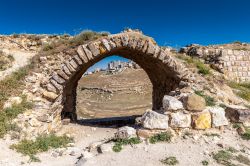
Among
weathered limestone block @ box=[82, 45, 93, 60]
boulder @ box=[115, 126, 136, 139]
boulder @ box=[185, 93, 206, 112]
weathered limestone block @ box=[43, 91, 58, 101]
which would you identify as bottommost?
boulder @ box=[115, 126, 136, 139]

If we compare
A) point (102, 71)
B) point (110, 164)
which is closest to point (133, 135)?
point (110, 164)

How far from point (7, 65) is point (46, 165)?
16.9 feet

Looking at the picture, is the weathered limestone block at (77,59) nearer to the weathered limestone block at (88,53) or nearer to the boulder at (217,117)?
the weathered limestone block at (88,53)

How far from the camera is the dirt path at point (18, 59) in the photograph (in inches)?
404

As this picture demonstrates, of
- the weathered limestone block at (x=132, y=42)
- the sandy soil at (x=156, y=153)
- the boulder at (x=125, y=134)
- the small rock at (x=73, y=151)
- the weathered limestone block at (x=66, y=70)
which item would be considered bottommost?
the small rock at (x=73, y=151)

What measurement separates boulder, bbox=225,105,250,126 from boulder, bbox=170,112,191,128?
138cm

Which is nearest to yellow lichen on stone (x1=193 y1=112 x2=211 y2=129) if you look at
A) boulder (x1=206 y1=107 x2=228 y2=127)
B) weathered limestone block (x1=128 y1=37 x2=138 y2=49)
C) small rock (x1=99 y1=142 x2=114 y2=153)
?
boulder (x1=206 y1=107 x2=228 y2=127)

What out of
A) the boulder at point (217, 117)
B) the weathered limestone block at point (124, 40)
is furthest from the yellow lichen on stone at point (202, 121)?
the weathered limestone block at point (124, 40)

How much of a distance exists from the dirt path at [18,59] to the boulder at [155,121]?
517cm

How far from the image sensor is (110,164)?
6.33 metres

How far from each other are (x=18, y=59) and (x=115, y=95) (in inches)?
699

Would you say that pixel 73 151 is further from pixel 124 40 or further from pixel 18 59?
pixel 18 59

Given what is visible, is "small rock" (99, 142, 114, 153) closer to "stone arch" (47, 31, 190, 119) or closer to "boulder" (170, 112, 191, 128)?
"boulder" (170, 112, 191, 128)

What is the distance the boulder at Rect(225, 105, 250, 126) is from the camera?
27.6 ft
